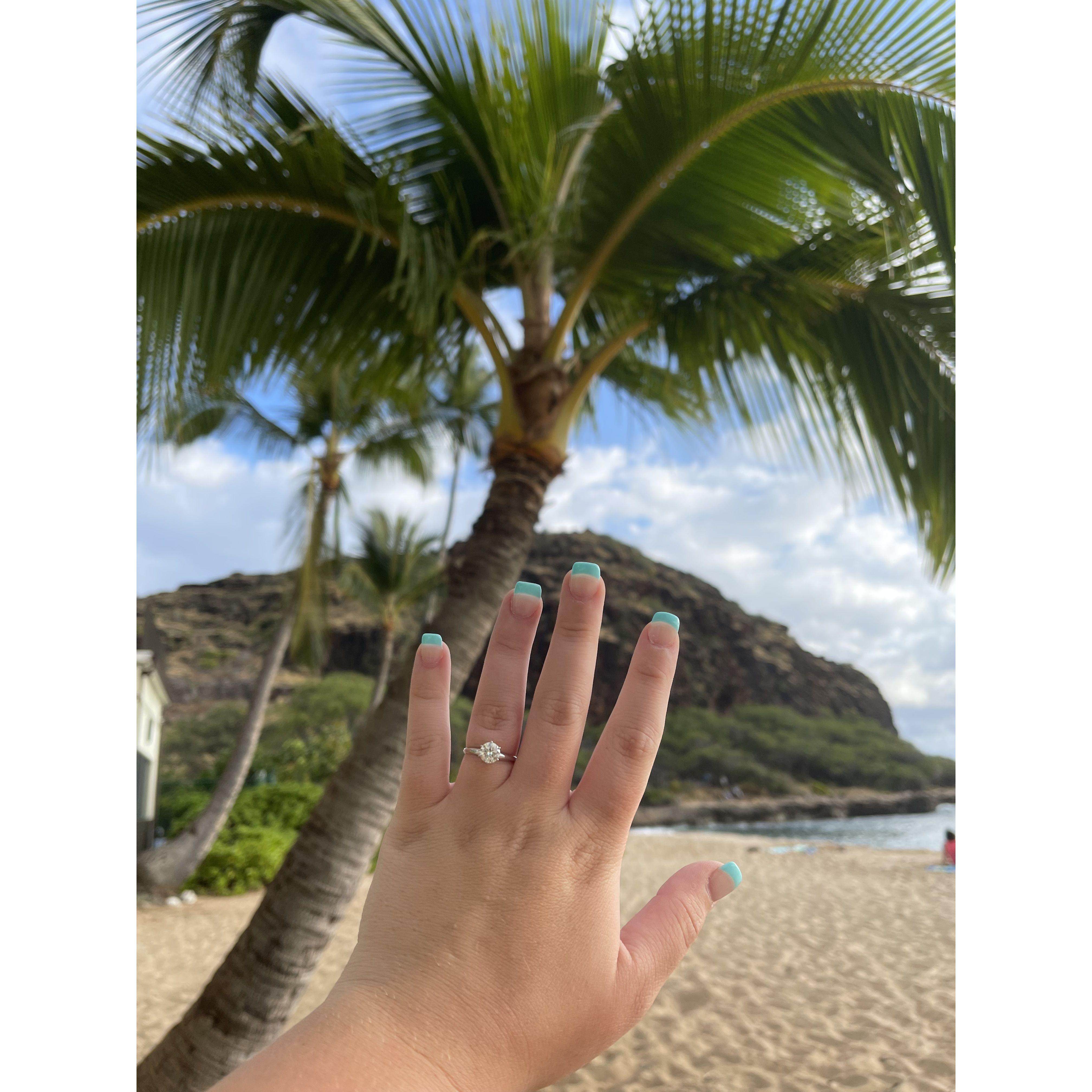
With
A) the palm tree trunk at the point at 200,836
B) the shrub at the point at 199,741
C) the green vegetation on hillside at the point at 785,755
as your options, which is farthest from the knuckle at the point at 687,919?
the green vegetation on hillside at the point at 785,755

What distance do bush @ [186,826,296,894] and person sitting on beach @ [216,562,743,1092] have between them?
7.94 m

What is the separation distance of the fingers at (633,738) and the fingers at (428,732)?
14cm

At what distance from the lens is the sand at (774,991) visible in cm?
367

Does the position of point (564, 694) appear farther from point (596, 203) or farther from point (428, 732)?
point (596, 203)

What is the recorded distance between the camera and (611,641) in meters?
29.7

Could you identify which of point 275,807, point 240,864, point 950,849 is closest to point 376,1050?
point 240,864

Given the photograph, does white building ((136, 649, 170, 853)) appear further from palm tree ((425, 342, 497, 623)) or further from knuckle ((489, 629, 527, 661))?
knuckle ((489, 629, 527, 661))

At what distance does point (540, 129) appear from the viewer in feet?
8.76

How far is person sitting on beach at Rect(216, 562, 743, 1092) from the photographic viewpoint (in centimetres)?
66

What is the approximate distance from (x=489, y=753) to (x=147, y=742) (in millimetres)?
11156
